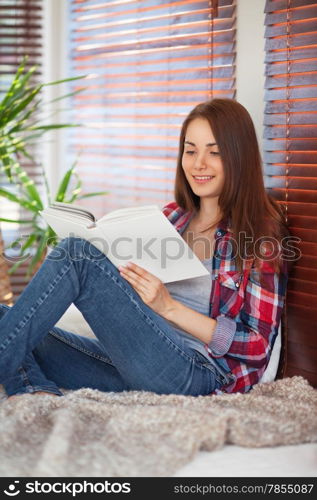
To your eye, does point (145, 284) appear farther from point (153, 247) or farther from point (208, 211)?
point (208, 211)

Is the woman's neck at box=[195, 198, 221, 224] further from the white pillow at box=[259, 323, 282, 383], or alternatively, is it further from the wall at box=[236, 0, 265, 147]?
the white pillow at box=[259, 323, 282, 383]

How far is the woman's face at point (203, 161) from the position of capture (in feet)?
7.45

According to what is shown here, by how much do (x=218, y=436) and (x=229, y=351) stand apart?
455 mm

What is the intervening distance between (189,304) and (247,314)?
0.21 meters

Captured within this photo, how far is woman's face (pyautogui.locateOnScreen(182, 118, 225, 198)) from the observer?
2.27 meters

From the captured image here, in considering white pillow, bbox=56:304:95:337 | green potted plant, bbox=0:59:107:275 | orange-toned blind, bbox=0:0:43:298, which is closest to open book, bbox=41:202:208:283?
white pillow, bbox=56:304:95:337

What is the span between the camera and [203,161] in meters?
2.28

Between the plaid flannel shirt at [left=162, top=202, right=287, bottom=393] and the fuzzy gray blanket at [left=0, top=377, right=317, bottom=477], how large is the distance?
95mm

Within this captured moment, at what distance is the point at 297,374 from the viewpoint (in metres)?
2.37

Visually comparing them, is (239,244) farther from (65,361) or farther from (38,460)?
(38,460)

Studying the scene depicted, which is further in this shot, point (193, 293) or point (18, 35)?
point (18, 35)

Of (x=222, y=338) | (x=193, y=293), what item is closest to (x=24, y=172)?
(x=193, y=293)

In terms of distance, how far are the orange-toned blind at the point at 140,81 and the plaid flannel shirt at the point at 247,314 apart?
822 millimetres
